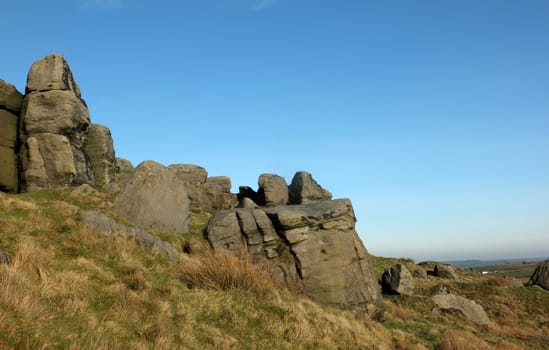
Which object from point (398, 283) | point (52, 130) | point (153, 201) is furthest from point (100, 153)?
point (398, 283)

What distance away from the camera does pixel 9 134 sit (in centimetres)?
2631

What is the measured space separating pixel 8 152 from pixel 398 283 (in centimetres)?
2802

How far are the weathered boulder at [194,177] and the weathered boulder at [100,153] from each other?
285 inches

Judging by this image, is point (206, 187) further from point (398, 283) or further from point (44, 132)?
point (398, 283)

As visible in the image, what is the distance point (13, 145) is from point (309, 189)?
26.9 meters

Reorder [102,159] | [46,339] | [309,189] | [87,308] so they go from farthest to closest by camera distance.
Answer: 1. [309,189]
2. [102,159]
3. [87,308]
4. [46,339]

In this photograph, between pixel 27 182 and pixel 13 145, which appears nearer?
pixel 27 182

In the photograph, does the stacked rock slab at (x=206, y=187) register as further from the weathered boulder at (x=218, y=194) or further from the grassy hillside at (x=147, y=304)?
the grassy hillside at (x=147, y=304)

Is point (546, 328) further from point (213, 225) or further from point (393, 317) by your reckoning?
point (213, 225)

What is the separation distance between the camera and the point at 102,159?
31312 mm

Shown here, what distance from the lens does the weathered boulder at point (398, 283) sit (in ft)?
85.5

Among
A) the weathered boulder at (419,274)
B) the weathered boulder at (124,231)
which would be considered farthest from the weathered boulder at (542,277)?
the weathered boulder at (124,231)

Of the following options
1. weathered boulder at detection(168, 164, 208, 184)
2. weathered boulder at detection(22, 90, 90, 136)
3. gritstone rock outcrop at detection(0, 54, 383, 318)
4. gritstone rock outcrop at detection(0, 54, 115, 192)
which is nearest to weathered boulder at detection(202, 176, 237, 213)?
weathered boulder at detection(168, 164, 208, 184)

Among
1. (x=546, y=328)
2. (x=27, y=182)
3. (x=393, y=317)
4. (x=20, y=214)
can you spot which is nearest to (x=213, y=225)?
(x=20, y=214)
